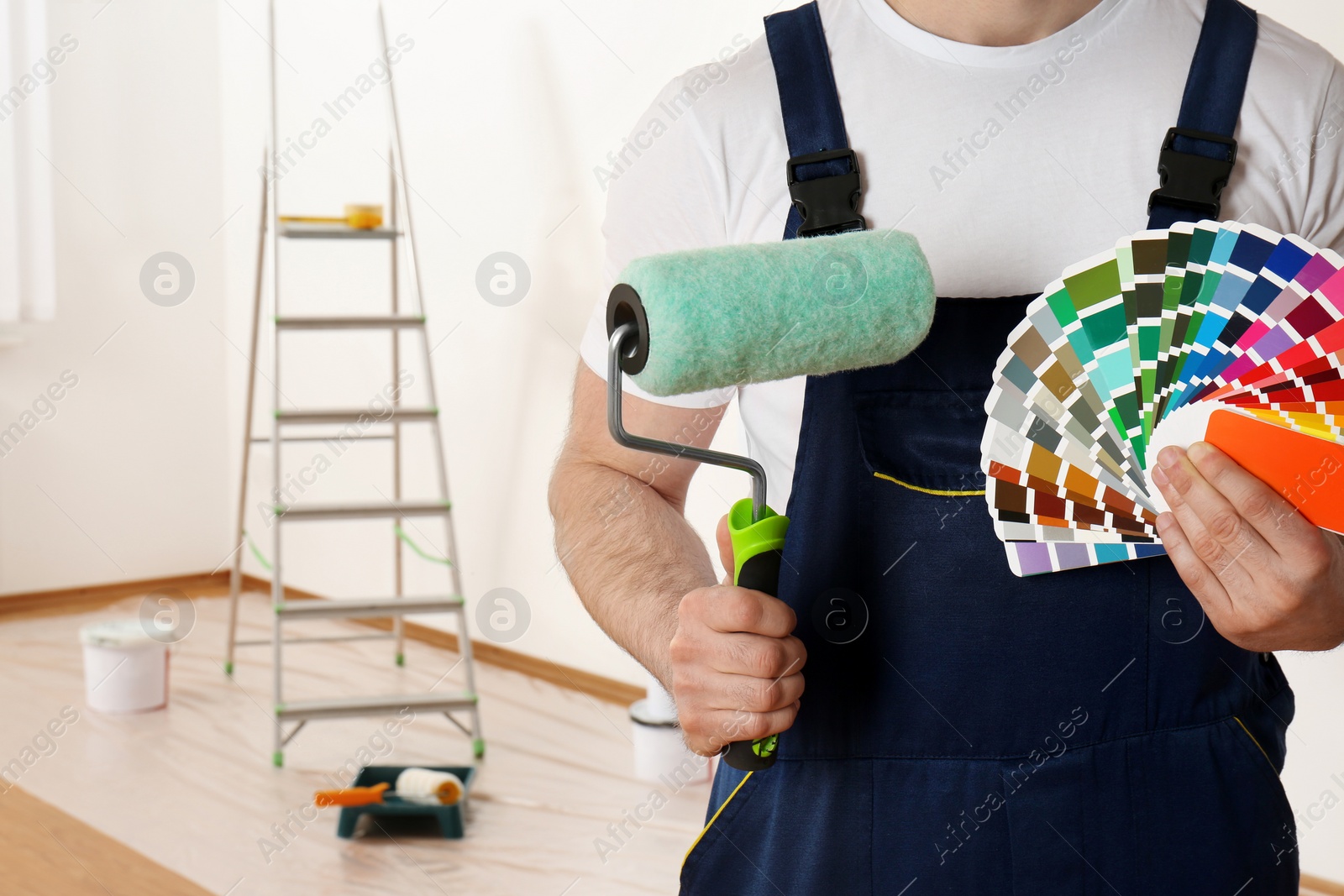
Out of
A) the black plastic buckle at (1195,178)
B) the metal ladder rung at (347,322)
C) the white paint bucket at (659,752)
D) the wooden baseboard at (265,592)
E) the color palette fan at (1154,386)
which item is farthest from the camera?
the wooden baseboard at (265,592)

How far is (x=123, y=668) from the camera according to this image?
3.59 metres

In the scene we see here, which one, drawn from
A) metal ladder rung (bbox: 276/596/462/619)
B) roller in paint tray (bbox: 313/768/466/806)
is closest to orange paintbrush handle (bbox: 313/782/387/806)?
roller in paint tray (bbox: 313/768/466/806)

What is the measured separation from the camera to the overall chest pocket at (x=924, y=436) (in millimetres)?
938

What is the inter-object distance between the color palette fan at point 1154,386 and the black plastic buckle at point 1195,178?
11cm

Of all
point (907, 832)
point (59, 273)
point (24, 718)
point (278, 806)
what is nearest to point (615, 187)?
point (907, 832)

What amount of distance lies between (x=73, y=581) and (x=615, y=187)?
450 cm

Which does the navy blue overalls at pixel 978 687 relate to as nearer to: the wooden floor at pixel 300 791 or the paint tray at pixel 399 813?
the wooden floor at pixel 300 791

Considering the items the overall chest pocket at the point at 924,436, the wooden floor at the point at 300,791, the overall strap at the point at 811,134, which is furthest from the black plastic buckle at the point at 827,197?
the wooden floor at the point at 300,791

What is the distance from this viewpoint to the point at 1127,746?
933 mm

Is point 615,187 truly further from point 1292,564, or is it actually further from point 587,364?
point 1292,564

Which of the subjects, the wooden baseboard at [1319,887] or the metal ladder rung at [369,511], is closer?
the wooden baseboard at [1319,887]

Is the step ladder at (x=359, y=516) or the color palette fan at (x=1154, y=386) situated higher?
the color palette fan at (x=1154, y=386)

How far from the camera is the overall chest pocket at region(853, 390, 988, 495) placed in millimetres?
938

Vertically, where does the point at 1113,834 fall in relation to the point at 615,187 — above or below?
below
